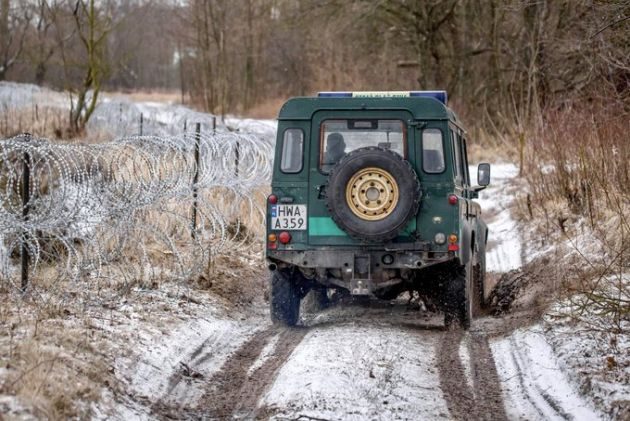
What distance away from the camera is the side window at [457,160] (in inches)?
389

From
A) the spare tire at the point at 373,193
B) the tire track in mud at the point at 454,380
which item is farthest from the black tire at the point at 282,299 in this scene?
the tire track in mud at the point at 454,380

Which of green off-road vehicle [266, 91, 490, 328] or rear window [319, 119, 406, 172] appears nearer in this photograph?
green off-road vehicle [266, 91, 490, 328]

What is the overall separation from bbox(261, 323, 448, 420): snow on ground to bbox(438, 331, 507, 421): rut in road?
0.33 ft

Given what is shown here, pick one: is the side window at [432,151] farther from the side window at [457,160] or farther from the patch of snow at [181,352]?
the patch of snow at [181,352]

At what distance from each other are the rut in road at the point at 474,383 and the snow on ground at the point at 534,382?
0.26 feet

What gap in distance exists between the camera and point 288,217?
381 inches

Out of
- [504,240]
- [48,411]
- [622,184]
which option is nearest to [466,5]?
[504,240]

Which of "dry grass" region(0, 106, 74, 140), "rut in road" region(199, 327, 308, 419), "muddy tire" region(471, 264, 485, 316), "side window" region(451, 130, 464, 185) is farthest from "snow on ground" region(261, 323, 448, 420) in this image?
"dry grass" region(0, 106, 74, 140)

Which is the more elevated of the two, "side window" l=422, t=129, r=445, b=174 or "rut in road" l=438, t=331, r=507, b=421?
"side window" l=422, t=129, r=445, b=174

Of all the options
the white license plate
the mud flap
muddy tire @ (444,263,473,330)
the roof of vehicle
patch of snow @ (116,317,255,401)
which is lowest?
patch of snow @ (116,317,255,401)

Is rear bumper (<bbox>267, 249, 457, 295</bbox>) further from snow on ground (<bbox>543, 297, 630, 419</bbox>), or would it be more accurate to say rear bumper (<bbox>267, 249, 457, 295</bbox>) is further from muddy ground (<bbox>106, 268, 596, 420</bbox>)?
snow on ground (<bbox>543, 297, 630, 419</bbox>)

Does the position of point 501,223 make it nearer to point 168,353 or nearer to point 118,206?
point 118,206

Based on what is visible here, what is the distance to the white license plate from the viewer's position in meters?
9.66

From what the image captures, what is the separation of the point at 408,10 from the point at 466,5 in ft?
6.10
